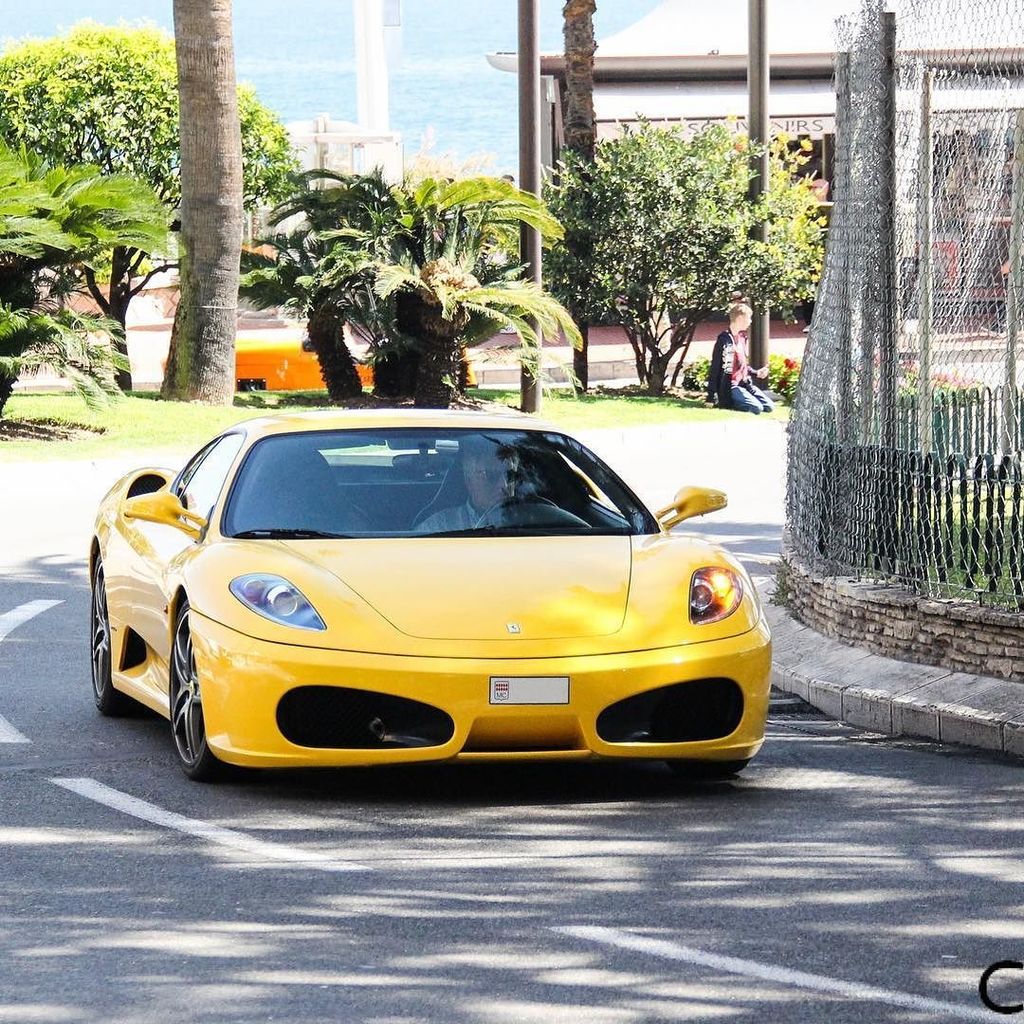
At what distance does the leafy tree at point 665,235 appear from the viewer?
29.9 m

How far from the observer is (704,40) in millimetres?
43344

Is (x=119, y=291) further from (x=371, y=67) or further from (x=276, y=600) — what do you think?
(x=371, y=67)

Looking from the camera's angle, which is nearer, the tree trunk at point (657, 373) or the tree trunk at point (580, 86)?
the tree trunk at point (657, 373)

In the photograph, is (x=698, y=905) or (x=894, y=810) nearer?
(x=698, y=905)

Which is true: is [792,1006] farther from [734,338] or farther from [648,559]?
[734,338]

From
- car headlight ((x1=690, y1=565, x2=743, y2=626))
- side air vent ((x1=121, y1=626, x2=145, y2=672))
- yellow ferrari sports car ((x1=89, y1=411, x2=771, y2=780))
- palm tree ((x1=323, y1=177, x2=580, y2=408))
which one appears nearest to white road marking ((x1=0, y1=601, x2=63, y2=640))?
side air vent ((x1=121, y1=626, x2=145, y2=672))

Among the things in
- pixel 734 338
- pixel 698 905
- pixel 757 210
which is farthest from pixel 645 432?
pixel 698 905

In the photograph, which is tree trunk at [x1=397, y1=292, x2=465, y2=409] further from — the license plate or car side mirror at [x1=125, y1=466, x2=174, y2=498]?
the license plate

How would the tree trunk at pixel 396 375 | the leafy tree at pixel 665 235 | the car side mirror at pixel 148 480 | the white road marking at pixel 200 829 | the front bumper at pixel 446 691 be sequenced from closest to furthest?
the white road marking at pixel 200 829 < the front bumper at pixel 446 691 < the car side mirror at pixel 148 480 < the tree trunk at pixel 396 375 < the leafy tree at pixel 665 235

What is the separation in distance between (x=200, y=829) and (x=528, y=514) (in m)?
1.98

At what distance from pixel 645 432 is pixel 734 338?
12.8 ft

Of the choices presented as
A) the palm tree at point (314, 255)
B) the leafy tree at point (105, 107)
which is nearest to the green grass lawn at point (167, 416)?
the palm tree at point (314, 255)

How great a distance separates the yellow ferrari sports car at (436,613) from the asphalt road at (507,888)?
0.78 feet

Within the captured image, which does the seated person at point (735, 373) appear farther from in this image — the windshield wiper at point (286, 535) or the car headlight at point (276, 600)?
the car headlight at point (276, 600)
